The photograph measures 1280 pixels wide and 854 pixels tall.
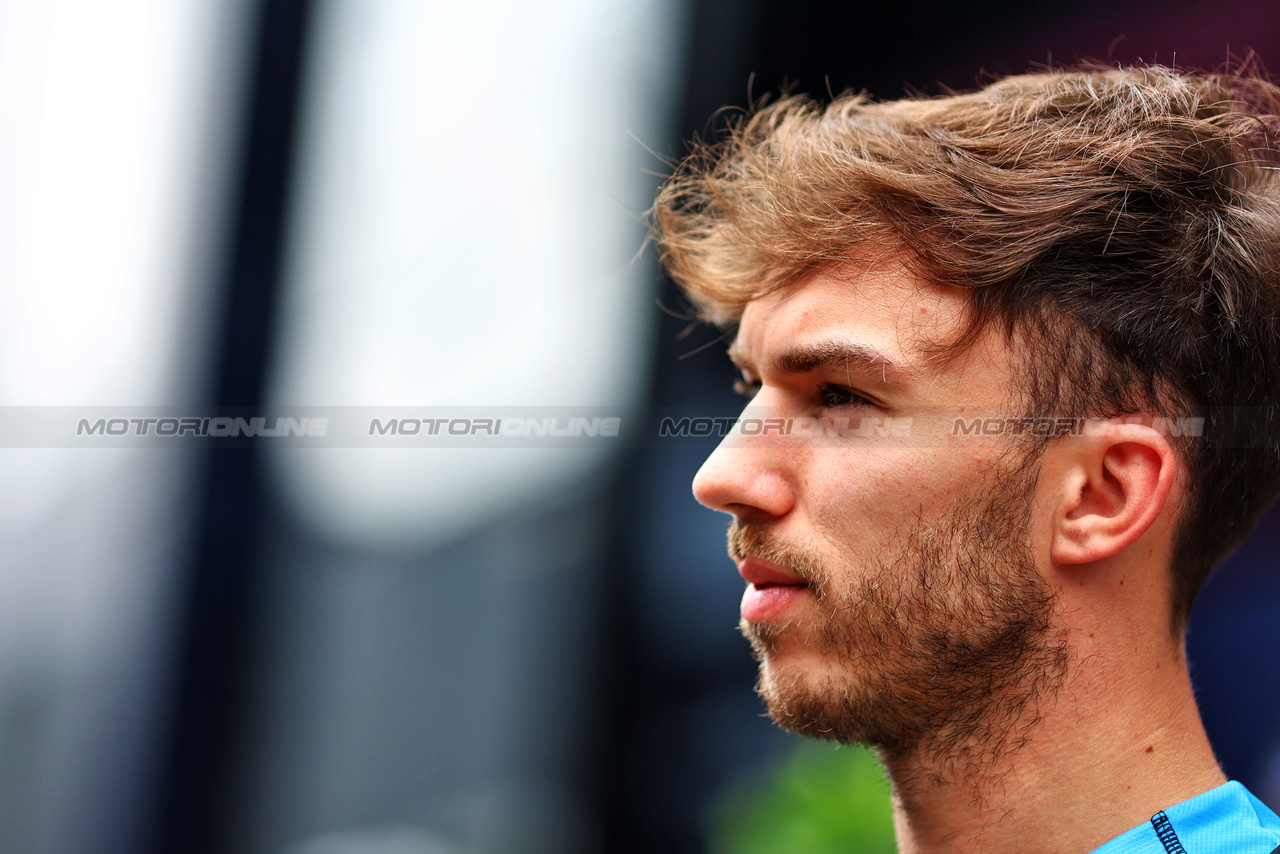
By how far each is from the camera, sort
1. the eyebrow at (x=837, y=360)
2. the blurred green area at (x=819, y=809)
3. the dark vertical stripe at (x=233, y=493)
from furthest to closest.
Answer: the dark vertical stripe at (x=233, y=493) < the blurred green area at (x=819, y=809) < the eyebrow at (x=837, y=360)

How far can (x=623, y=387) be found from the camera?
397 centimetres

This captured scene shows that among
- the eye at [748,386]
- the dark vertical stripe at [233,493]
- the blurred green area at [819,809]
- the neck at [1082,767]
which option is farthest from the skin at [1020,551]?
the dark vertical stripe at [233,493]

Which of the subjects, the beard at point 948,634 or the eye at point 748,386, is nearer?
the beard at point 948,634

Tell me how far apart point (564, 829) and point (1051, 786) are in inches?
125

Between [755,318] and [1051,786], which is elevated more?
[755,318]

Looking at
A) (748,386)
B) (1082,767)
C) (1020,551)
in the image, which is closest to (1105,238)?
(1020,551)

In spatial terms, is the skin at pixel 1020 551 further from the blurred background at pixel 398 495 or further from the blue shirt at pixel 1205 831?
the blurred background at pixel 398 495

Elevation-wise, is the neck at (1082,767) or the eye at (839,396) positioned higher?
the eye at (839,396)

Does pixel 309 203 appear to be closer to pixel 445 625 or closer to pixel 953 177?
pixel 445 625

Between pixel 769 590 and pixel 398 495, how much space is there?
2.54m

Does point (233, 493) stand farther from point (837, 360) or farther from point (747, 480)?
point (837, 360)

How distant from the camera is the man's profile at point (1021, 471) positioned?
1.19 meters

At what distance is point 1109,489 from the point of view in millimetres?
1216

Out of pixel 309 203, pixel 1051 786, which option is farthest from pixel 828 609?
pixel 309 203
